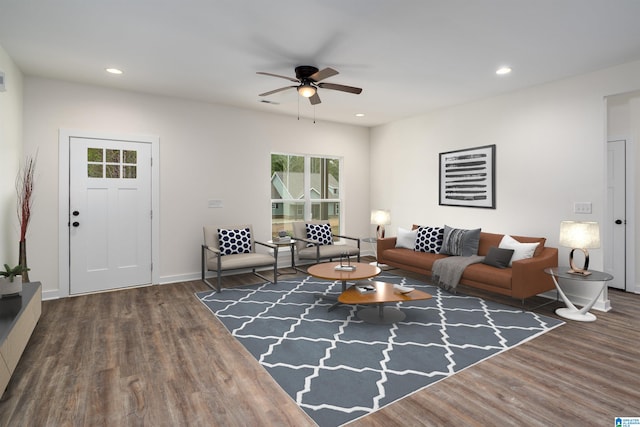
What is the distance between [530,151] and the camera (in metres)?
4.50

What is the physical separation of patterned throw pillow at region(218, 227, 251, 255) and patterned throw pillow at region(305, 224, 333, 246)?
3.41ft

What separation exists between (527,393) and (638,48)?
3.35 meters

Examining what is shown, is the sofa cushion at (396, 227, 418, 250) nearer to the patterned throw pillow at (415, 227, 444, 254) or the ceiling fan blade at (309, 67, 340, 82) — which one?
the patterned throw pillow at (415, 227, 444, 254)

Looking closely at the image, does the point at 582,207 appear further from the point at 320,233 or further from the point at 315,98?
the point at 320,233

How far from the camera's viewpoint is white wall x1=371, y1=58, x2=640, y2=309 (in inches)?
153

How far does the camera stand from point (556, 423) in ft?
6.29

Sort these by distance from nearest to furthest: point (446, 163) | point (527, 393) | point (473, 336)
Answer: point (527, 393)
point (473, 336)
point (446, 163)

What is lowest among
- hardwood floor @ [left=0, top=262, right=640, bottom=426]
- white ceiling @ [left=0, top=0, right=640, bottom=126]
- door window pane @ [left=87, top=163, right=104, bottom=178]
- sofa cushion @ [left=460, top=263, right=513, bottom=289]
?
hardwood floor @ [left=0, top=262, right=640, bottom=426]

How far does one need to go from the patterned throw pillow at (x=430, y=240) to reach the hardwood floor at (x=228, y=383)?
6.49ft

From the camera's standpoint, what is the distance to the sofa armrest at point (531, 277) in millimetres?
3674

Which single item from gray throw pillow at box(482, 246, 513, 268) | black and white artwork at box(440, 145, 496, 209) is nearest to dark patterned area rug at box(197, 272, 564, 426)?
gray throw pillow at box(482, 246, 513, 268)

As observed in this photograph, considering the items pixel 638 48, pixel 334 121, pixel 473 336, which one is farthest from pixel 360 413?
pixel 334 121

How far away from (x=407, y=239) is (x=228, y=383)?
12.4 feet

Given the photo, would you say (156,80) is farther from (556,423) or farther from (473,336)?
(556,423)
